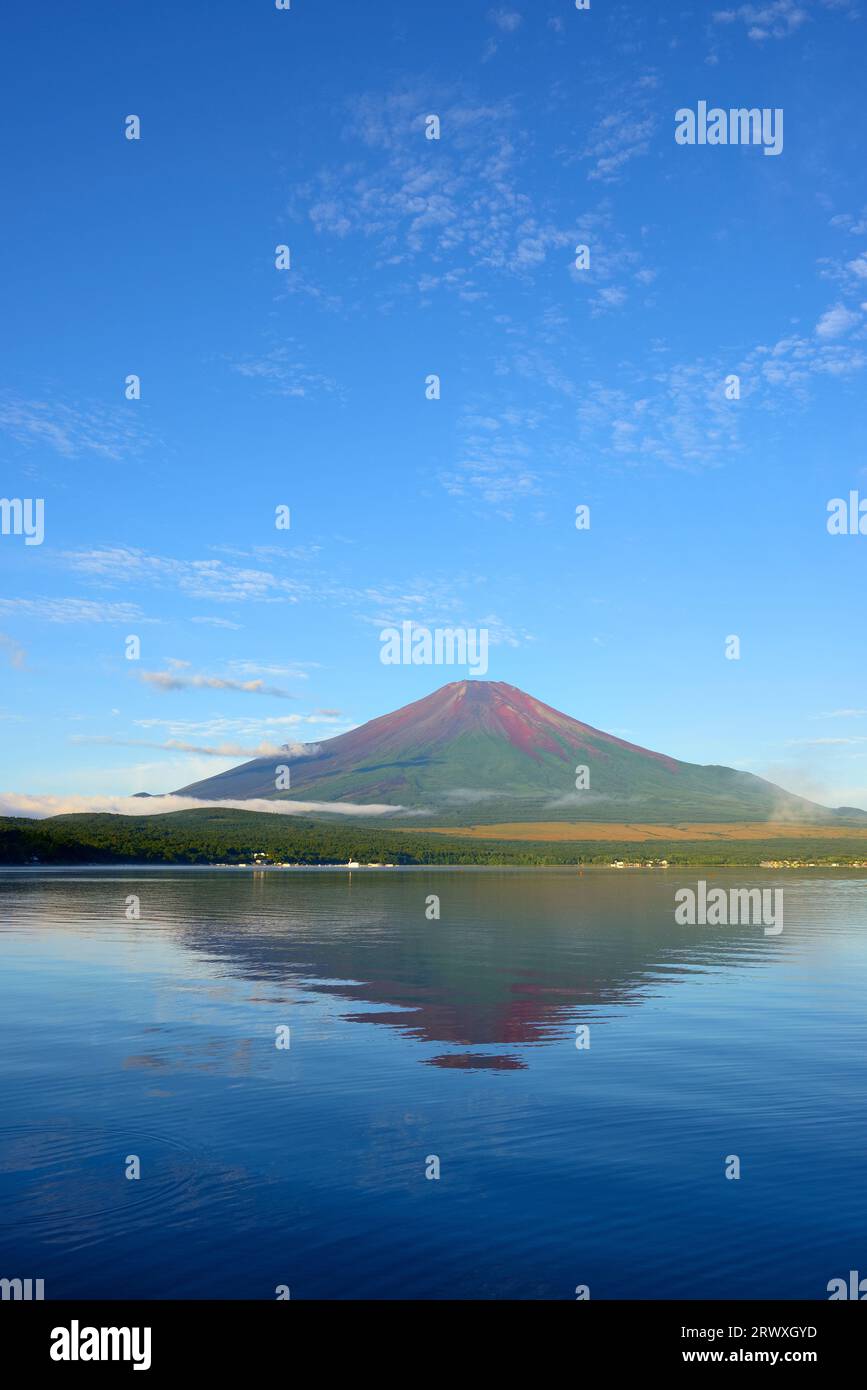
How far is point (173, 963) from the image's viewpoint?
4744 centimetres

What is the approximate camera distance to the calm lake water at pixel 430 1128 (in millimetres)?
14047

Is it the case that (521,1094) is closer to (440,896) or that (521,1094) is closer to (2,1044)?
(2,1044)

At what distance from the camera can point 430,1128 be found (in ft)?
66.4

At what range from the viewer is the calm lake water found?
1405cm
